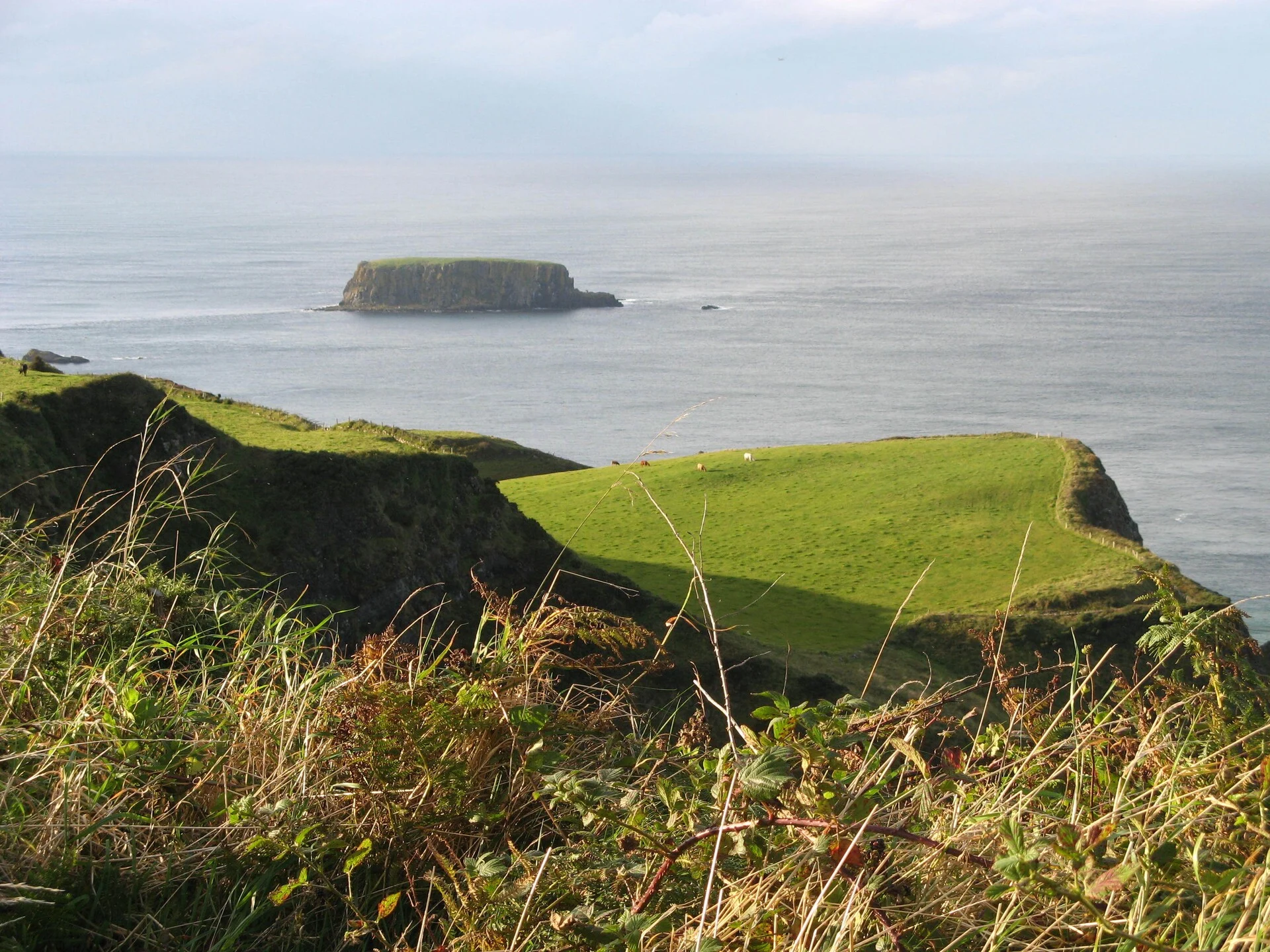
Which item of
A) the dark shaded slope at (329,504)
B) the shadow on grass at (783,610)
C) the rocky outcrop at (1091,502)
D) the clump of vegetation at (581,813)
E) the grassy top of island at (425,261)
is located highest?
the grassy top of island at (425,261)

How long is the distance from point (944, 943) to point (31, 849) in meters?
2.23

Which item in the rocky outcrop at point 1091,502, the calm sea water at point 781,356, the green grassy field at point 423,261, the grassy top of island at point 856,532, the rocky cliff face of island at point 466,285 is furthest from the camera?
the green grassy field at point 423,261

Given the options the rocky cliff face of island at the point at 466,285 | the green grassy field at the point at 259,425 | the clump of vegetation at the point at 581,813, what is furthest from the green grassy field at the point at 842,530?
the rocky cliff face of island at the point at 466,285

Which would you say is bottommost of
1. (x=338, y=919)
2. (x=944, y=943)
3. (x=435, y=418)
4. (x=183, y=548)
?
(x=435, y=418)

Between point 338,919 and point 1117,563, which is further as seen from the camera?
point 1117,563

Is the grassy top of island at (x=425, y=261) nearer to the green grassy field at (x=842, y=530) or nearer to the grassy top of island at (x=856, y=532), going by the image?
the green grassy field at (x=842, y=530)

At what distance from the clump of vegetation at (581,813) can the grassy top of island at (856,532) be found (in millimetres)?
24118

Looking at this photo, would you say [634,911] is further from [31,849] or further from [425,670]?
[31,849]

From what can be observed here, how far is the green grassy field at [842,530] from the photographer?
34875 millimetres

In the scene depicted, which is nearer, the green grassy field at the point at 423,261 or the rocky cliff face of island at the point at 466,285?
the rocky cliff face of island at the point at 466,285

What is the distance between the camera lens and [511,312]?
15838 cm

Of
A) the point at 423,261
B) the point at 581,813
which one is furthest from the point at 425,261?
the point at 581,813

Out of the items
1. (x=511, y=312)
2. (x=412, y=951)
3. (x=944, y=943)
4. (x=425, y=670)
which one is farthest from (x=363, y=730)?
(x=511, y=312)

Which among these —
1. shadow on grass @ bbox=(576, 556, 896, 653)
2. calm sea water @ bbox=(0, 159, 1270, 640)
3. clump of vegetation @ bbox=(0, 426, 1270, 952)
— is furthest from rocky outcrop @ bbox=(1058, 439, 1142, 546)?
clump of vegetation @ bbox=(0, 426, 1270, 952)
